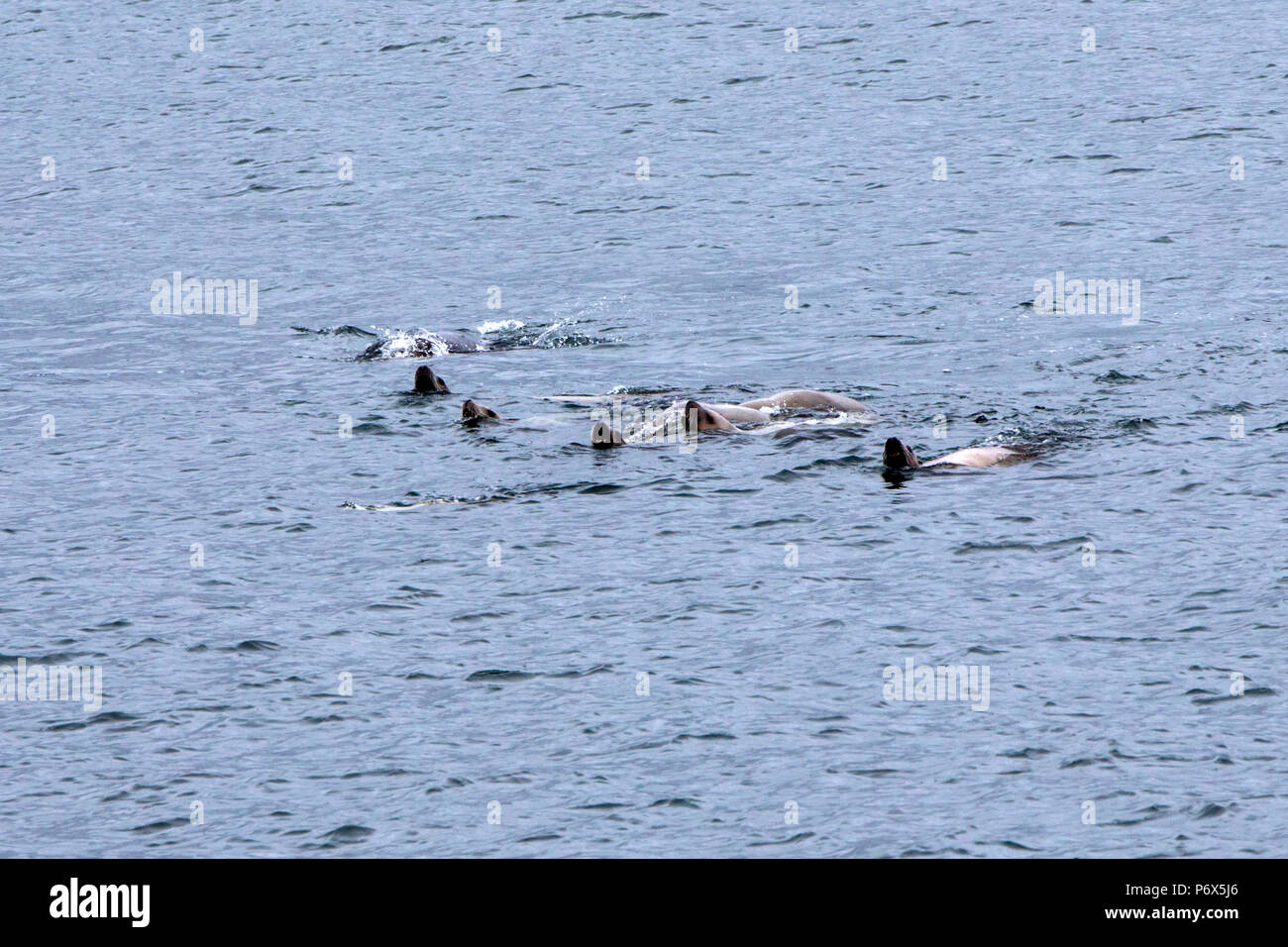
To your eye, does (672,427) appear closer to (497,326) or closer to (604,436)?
(604,436)

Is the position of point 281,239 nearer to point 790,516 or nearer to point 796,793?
point 790,516

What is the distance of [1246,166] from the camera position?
135ft

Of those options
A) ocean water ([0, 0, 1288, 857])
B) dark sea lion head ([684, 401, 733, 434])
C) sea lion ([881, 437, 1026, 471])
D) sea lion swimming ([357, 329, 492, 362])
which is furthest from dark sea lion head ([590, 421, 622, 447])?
sea lion swimming ([357, 329, 492, 362])

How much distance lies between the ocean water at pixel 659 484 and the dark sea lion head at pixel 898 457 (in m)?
0.26

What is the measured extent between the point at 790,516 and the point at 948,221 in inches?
804

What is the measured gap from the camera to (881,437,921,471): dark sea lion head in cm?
2105

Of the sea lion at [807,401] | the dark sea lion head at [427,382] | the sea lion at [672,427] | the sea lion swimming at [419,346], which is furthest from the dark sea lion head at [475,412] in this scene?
the sea lion swimming at [419,346]

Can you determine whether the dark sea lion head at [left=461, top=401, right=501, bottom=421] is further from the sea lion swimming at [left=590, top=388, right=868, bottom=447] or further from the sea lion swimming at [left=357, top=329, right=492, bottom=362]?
the sea lion swimming at [left=357, top=329, right=492, bottom=362]

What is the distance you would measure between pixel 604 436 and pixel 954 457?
14.7 ft

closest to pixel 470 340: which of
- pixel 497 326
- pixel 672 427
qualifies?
pixel 497 326

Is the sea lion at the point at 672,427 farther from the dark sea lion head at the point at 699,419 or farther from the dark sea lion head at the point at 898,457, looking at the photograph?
the dark sea lion head at the point at 898,457

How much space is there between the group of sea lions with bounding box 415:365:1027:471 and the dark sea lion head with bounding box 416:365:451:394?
5.97 ft

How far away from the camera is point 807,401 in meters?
24.0
